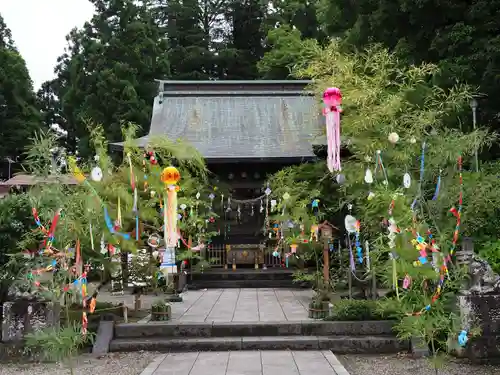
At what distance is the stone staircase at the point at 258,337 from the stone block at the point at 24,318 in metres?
0.93

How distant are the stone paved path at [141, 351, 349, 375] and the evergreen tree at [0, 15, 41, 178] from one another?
2227 centimetres

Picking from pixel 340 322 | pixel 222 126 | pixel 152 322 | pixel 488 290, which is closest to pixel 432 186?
pixel 488 290

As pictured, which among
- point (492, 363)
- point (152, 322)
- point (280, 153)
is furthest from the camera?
point (280, 153)

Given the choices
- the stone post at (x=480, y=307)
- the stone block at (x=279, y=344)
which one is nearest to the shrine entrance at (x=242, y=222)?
the stone block at (x=279, y=344)

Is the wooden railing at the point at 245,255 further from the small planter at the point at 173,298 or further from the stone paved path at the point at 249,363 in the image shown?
the stone paved path at the point at 249,363

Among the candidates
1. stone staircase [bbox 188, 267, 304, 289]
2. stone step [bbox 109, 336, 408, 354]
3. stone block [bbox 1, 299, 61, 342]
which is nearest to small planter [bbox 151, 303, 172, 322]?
stone step [bbox 109, 336, 408, 354]

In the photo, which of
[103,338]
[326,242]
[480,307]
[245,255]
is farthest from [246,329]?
[245,255]

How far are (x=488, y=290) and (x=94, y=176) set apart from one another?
4.78 m

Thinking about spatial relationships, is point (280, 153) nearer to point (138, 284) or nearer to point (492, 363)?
point (138, 284)

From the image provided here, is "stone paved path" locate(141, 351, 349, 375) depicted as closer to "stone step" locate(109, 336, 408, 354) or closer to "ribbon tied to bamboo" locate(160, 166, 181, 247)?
"stone step" locate(109, 336, 408, 354)

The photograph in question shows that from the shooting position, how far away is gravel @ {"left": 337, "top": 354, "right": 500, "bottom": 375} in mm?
5383

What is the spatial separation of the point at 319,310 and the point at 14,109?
23876 millimetres

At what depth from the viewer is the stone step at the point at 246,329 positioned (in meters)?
6.67

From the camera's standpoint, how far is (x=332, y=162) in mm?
5660
